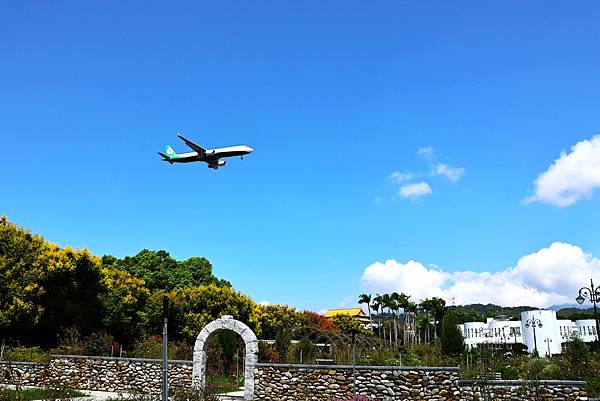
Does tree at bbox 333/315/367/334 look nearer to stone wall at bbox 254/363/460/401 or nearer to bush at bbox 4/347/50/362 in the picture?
bush at bbox 4/347/50/362

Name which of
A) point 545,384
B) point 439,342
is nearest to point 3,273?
point 545,384

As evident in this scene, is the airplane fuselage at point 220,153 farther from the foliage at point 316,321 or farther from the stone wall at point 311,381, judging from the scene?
the foliage at point 316,321

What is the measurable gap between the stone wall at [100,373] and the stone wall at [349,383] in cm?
307

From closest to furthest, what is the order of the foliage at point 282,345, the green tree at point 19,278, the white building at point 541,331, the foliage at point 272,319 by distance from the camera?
the green tree at point 19,278 → the foliage at point 282,345 → the foliage at point 272,319 → the white building at point 541,331

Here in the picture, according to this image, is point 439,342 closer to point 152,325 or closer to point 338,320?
point 152,325

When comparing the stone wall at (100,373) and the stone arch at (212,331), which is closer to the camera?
the stone arch at (212,331)

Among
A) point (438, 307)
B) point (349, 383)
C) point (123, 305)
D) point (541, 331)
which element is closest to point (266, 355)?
point (123, 305)

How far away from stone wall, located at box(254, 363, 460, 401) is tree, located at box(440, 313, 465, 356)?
48.1 feet

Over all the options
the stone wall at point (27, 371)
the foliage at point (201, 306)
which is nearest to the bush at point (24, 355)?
the stone wall at point (27, 371)

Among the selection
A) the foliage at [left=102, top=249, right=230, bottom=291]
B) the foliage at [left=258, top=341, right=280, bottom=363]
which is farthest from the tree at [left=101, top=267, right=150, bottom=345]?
the foliage at [left=102, top=249, right=230, bottom=291]

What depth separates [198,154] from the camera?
71.1 feet

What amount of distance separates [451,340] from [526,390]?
1614 cm

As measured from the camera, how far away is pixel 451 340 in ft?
91.2

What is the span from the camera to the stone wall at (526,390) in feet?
38.9
